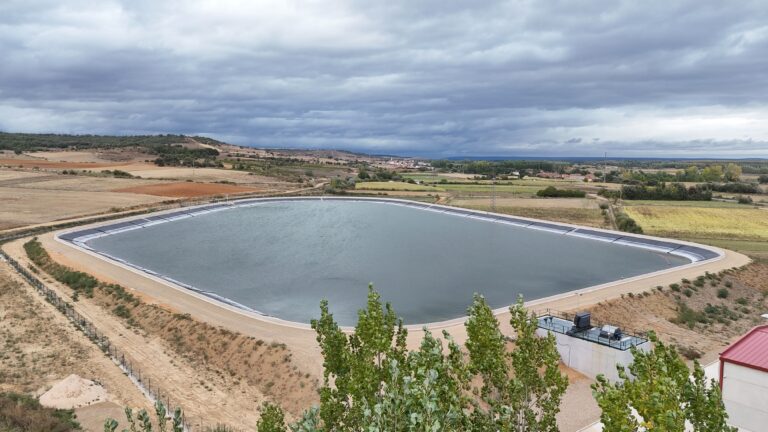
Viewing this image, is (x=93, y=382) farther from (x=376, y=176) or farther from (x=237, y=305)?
(x=376, y=176)

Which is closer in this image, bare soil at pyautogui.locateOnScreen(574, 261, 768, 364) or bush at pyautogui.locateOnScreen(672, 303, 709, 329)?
bare soil at pyautogui.locateOnScreen(574, 261, 768, 364)

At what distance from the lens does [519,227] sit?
6144 cm

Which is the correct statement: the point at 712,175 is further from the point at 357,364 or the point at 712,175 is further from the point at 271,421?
the point at 271,421

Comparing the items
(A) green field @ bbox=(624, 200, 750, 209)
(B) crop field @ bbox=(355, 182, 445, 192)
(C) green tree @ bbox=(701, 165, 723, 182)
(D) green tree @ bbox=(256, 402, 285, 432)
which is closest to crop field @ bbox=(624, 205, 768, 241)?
(A) green field @ bbox=(624, 200, 750, 209)

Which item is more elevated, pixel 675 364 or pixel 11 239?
pixel 675 364

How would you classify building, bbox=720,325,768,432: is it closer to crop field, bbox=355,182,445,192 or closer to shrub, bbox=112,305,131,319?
shrub, bbox=112,305,131,319

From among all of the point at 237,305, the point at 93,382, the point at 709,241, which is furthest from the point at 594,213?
the point at 93,382

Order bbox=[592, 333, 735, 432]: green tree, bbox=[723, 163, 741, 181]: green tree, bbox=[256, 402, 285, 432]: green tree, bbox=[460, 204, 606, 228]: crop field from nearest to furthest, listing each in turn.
A: bbox=[592, 333, 735, 432]: green tree, bbox=[256, 402, 285, 432]: green tree, bbox=[460, 204, 606, 228]: crop field, bbox=[723, 163, 741, 181]: green tree

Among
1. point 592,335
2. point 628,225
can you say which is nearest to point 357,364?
point 592,335

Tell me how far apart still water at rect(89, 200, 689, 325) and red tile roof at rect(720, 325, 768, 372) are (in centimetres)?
1359

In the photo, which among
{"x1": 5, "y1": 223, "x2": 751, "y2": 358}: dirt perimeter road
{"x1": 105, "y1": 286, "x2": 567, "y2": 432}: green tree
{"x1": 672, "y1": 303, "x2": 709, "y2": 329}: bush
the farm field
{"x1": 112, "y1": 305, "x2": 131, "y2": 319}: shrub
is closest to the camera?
{"x1": 105, "y1": 286, "x2": 567, "y2": 432}: green tree

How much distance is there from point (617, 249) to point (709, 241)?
908cm

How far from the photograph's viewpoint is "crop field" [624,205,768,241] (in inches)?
2051

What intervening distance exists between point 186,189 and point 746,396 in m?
80.7
